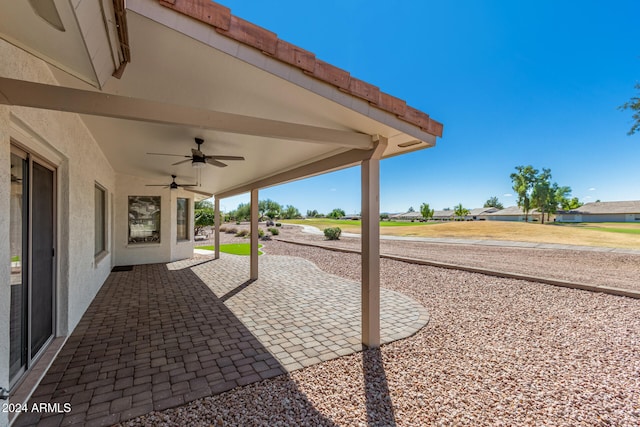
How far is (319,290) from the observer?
6.80 m

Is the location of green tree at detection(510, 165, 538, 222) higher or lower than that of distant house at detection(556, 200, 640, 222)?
higher

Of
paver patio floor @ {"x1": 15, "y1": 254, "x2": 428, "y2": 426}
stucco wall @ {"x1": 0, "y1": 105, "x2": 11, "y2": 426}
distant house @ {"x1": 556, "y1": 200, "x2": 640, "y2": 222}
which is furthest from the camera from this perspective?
distant house @ {"x1": 556, "y1": 200, "x2": 640, "y2": 222}

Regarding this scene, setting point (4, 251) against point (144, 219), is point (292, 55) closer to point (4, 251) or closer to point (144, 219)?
point (4, 251)

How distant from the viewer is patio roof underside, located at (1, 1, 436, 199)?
2.04m

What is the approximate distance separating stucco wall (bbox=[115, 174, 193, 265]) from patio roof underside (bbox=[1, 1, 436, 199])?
17.2 ft

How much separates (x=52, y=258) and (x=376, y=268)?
4523 mm

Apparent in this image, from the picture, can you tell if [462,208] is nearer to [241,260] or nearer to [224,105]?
[241,260]

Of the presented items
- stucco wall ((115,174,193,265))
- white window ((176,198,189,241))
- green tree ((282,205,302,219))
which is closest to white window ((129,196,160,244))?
stucco wall ((115,174,193,265))

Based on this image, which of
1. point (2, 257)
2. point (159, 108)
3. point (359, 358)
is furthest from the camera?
point (359, 358)

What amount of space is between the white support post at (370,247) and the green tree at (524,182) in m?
59.7

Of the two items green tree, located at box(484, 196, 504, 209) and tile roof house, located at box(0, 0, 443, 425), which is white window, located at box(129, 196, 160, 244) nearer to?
tile roof house, located at box(0, 0, 443, 425)

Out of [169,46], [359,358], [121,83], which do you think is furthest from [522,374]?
[121,83]

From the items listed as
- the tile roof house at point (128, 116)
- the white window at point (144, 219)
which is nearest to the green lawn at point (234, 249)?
the white window at point (144, 219)

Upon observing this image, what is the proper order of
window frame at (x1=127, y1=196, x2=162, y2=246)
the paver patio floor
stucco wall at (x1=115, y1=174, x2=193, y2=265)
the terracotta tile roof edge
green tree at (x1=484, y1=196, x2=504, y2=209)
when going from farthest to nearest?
green tree at (x1=484, y1=196, x2=504, y2=209), window frame at (x1=127, y1=196, x2=162, y2=246), stucco wall at (x1=115, y1=174, x2=193, y2=265), the paver patio floor, the terracotta tile roof edge
